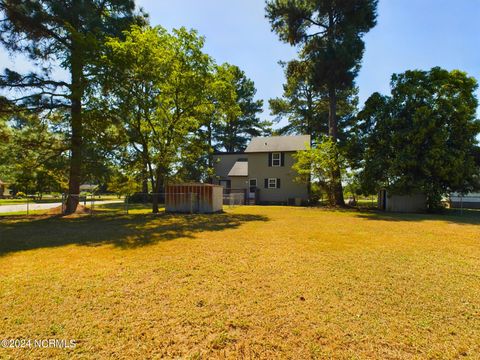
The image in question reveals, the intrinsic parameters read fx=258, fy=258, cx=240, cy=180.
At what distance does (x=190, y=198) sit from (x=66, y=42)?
11.6 m

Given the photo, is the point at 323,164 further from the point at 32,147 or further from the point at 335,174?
the point at 32,147

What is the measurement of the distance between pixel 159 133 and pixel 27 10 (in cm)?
894

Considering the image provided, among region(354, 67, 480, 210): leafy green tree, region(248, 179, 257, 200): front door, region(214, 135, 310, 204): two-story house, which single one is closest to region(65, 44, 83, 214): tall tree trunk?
region(214, 135, 310, 204): two-story house

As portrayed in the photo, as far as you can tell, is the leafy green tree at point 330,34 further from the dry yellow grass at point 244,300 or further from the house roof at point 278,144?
the dry yellow grass at point 244,300

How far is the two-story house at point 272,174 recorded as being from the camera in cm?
2612

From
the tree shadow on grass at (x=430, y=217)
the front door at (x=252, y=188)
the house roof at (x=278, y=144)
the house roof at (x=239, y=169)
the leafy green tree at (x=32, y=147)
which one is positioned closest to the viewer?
the tree shadow on grass at (x=430, y=217)

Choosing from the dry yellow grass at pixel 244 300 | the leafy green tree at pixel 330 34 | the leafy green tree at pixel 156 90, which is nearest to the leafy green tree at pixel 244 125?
the leafy green tree at pixel 330 34

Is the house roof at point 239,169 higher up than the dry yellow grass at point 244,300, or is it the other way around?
the house roof at point 239,169

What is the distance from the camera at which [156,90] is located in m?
15.8

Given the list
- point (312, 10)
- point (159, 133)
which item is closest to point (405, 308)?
point (159, 133)

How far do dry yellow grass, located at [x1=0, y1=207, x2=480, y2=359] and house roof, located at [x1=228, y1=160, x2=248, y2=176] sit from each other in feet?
70.1

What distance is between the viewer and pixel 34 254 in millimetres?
6438

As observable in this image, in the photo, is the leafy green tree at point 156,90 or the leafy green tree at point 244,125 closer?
the leafy green tree at point 156,90

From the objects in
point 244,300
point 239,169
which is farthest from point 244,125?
point 244,300
